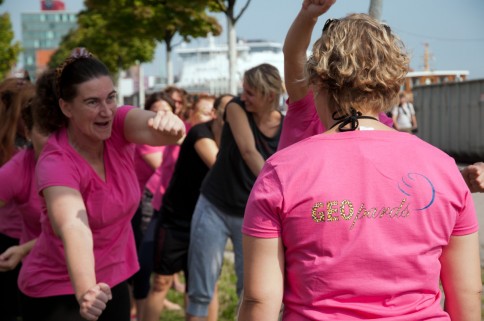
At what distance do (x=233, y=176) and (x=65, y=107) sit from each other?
1.92 m

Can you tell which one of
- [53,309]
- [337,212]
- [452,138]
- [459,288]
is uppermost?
[337,212]

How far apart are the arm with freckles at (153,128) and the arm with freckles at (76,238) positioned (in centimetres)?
38

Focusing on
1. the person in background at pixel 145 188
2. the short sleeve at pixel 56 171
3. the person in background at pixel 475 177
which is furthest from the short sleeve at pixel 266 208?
the person in background at pixel 145 188

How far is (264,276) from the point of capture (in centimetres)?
226

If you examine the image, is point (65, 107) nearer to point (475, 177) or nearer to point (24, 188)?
point (24, 188)

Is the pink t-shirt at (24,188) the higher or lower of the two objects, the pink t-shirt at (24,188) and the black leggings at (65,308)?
the higher

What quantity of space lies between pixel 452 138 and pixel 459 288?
1519 cm

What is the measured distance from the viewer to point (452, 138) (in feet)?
55.8

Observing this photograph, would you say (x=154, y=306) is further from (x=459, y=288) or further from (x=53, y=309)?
(x=459, y=288)

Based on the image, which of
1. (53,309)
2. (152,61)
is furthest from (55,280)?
(152,61)

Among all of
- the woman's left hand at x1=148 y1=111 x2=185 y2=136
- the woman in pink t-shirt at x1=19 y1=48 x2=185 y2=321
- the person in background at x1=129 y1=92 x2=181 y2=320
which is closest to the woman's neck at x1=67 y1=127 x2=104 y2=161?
the woman in pink t-shirt at x1=19 y1=48 x2=185 y2=321

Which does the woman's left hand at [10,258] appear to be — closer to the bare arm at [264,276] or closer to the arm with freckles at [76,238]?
the arm with freckles at [76,238]

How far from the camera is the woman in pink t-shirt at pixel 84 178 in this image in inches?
135

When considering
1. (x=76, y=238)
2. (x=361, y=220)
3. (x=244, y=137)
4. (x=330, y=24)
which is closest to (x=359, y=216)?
(x=361, y=220)
